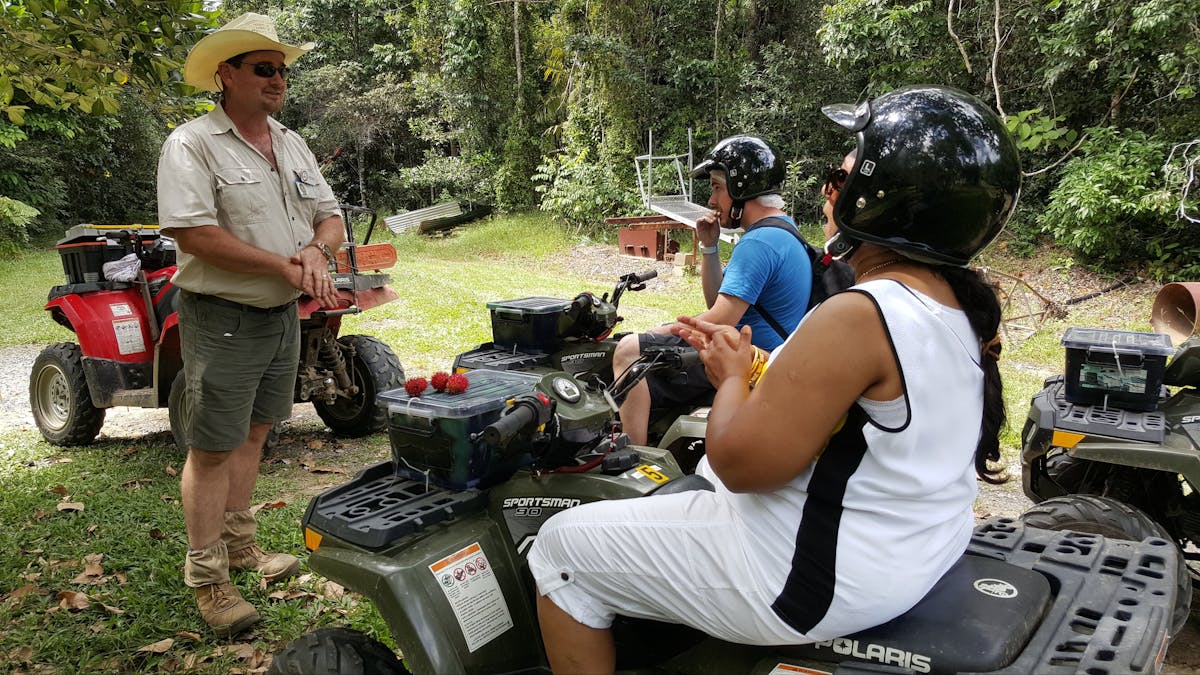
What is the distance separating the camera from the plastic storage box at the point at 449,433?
1988 millimetres

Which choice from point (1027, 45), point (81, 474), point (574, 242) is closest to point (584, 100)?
point (574, 242)

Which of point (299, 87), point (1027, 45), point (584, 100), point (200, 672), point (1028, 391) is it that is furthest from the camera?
point (299, 87)

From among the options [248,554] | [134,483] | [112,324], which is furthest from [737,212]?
[112,324]

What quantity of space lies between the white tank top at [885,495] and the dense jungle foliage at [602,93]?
10.3 ft

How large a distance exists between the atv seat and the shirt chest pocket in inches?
91.6

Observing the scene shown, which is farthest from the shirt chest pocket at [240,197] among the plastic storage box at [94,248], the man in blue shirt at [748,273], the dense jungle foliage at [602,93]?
the plastic storage box at [94,248]

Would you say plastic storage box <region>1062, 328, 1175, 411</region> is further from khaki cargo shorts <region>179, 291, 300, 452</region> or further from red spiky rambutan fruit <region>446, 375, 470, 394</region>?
khaki cargo shorts <region>179, 291, 300, 452</region>

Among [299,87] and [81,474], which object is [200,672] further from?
[299,87]

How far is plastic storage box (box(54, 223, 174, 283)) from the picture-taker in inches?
194

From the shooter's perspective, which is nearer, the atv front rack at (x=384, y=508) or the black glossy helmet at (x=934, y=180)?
the black glossy helmet at (x=934, y=180)

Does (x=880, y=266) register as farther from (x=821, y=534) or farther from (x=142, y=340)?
(x=142, y=340)

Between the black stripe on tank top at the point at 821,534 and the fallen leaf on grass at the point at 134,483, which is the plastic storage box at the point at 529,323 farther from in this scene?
the black stripe on tank top at the point at 821,534

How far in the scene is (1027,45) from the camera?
12.8 meters

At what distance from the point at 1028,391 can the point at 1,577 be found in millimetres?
6686
